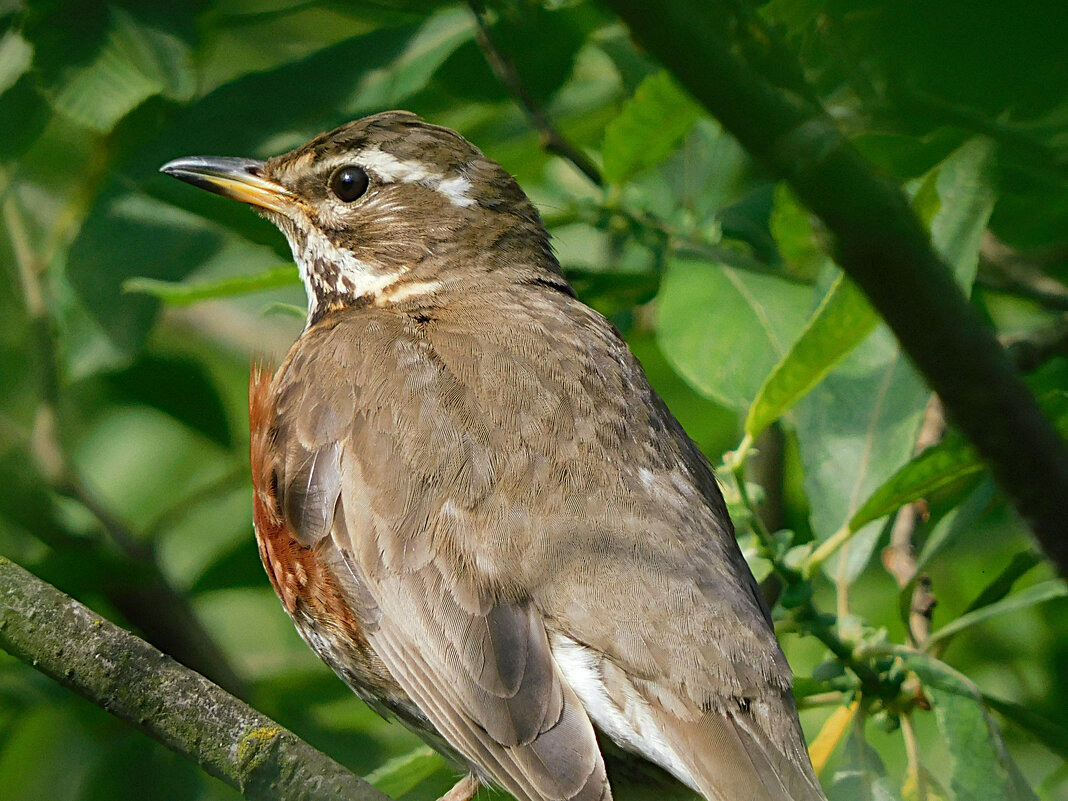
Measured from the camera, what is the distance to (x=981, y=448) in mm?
1349

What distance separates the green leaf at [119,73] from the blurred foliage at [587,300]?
1cm

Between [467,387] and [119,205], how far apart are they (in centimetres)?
185

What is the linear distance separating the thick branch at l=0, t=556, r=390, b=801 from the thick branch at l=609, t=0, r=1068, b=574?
2.02 m

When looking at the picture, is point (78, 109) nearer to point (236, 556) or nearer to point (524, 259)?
point (524, 259)

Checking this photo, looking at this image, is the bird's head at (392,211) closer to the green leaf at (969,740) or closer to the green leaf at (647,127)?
the green leaf at (647,127)

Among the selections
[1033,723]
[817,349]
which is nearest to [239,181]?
[817,349]

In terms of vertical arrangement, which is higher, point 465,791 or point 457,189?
point 457,189

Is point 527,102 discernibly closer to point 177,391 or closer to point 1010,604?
point 177,391

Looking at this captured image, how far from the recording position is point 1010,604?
3959 mm

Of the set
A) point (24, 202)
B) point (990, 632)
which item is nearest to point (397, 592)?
point (990, 632)

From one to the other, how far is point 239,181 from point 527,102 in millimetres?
1282

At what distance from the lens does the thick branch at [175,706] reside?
2930mm

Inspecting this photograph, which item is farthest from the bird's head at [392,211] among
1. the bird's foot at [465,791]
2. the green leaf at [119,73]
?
the bird's foot at [465,791]

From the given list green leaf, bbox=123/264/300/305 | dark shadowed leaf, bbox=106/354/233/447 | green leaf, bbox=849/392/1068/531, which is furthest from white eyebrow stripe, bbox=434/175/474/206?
green leaf, bbox=849/392/1068/531
